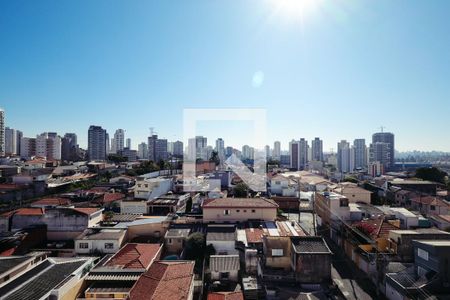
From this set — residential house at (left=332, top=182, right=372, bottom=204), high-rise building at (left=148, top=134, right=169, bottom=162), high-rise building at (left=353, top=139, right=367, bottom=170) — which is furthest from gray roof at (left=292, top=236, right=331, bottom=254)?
high-rise building at (left=353, top=139, right=367, bottom=170)

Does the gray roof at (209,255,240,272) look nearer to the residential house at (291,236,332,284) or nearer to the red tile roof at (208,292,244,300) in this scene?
the red tile roof at (208,292,244,300)

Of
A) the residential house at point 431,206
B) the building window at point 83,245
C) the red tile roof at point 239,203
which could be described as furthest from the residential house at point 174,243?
the residential house at point 431,206

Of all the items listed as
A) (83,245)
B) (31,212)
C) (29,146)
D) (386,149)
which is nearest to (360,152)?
(386,149)

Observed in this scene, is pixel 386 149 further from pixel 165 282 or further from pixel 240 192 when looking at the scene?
pixel 165 282

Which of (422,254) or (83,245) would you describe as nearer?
(422,254)

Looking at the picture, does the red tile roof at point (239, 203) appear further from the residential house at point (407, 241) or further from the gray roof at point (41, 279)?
the gray roof at point (41, 279)

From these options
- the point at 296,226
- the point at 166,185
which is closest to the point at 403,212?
the point at 296,226
